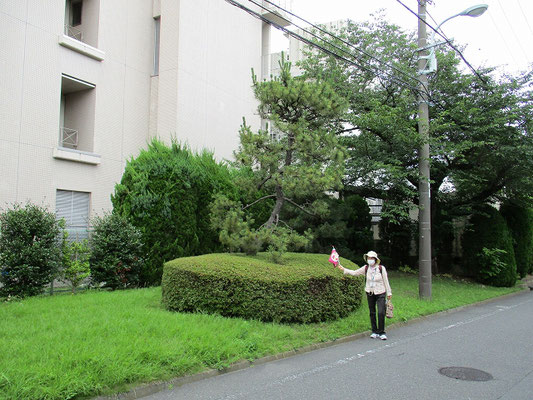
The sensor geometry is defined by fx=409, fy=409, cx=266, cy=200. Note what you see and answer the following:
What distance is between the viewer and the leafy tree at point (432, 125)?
41.7 feet

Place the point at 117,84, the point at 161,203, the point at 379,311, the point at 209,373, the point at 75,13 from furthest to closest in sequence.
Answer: the point at 75,13 < the point at 117,84 < the point at 161,203 < the point at 379,311 < the point at 209,373

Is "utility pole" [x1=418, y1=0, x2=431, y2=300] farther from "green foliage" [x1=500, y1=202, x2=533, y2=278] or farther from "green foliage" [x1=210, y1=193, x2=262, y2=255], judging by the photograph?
"green foliage" [x1=500, y1=202, x2=533, y2=278]

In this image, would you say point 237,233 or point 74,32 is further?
point 74,32

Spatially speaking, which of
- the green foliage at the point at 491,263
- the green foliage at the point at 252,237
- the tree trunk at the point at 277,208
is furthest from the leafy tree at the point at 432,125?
the green foliage at the point at 252,237

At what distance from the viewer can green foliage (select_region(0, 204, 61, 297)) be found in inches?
330

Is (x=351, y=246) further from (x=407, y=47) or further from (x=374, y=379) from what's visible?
(x=374, y=379)

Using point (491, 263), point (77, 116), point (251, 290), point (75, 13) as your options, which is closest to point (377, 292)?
point (251, 290)

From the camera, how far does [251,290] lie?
291 inches

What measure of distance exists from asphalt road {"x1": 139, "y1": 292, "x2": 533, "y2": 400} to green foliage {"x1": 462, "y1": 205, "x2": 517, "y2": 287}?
832 centimetres

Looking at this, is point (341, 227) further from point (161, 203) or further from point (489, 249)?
point (489, 249)

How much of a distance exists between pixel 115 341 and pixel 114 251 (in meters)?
4.94

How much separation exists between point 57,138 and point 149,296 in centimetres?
685

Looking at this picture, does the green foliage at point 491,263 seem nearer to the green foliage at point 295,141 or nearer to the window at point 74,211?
the green foliage at point 295,141

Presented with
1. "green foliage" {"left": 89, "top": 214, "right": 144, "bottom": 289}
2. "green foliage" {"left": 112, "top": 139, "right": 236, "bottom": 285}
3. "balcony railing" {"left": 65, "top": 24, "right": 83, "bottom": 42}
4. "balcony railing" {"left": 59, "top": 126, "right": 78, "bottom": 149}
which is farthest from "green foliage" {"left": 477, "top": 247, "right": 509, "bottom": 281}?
"balcony railing" {"left": 65, "top": 24, "right": 83, "bottom": 42}
